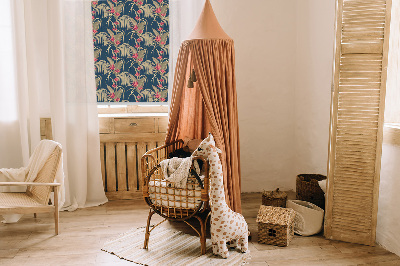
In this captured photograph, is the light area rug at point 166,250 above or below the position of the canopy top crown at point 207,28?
below

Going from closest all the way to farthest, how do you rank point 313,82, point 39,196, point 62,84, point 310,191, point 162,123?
point 39,196
point 310,191
point 62,84
point 313,82
point 162,123

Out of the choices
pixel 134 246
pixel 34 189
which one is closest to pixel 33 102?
pixel 34 189

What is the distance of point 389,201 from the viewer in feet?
8.88

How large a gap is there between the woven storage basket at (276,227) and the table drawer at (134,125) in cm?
155

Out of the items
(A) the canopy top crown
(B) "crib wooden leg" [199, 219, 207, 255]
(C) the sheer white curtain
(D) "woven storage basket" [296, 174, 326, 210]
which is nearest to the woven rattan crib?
(B) "crib wooden leg" [199, 219, 207, 255]

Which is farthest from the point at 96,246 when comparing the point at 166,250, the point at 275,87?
the point at 275,87

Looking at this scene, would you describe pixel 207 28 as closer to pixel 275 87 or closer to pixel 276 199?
pixel 275 87

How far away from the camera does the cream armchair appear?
2814mm

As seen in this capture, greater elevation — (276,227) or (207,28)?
(207,28)

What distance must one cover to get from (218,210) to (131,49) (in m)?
2.30

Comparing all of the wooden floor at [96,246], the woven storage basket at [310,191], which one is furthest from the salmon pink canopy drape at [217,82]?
the woven storage basket at [310,191]

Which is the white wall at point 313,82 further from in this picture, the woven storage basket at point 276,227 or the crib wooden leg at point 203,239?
the crib wooden leg at point 203,239

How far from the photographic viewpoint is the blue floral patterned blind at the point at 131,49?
3955 mm

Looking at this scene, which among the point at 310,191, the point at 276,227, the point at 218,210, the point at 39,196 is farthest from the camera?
the point at 310,191
